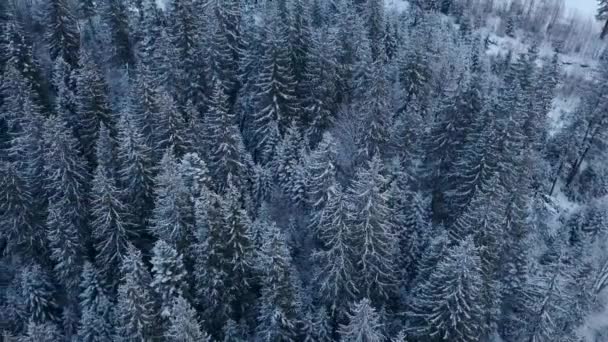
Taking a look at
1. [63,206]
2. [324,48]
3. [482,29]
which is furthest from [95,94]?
[482,29]

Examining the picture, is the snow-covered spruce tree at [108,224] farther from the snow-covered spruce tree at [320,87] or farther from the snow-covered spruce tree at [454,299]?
the snow-covered spruce tree at [454,299]

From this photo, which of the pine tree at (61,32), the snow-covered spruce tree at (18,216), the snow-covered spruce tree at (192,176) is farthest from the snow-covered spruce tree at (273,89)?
the pine tree at (61,32)

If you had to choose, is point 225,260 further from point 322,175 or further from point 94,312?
point 94,312

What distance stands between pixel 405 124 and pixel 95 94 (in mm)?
29015

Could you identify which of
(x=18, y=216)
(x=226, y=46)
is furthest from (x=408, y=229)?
(x=18, y=216)

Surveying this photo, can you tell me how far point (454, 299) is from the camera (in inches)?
1072

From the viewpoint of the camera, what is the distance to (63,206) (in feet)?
120

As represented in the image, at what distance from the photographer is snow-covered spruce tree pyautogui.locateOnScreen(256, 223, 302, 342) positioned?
2917cm

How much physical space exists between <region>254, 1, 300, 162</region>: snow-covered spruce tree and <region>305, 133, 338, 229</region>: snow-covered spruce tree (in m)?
9.71

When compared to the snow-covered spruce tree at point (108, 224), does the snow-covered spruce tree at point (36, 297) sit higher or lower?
lower

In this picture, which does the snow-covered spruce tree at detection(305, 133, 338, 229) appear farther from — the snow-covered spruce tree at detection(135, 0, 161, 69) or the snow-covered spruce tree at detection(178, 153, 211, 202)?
the snow-covered spruce tree at detection(135, 0, 161, 69)

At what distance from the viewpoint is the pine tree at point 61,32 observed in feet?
179

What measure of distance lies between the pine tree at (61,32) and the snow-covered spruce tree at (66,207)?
70.4ft

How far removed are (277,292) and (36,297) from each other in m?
19.6
